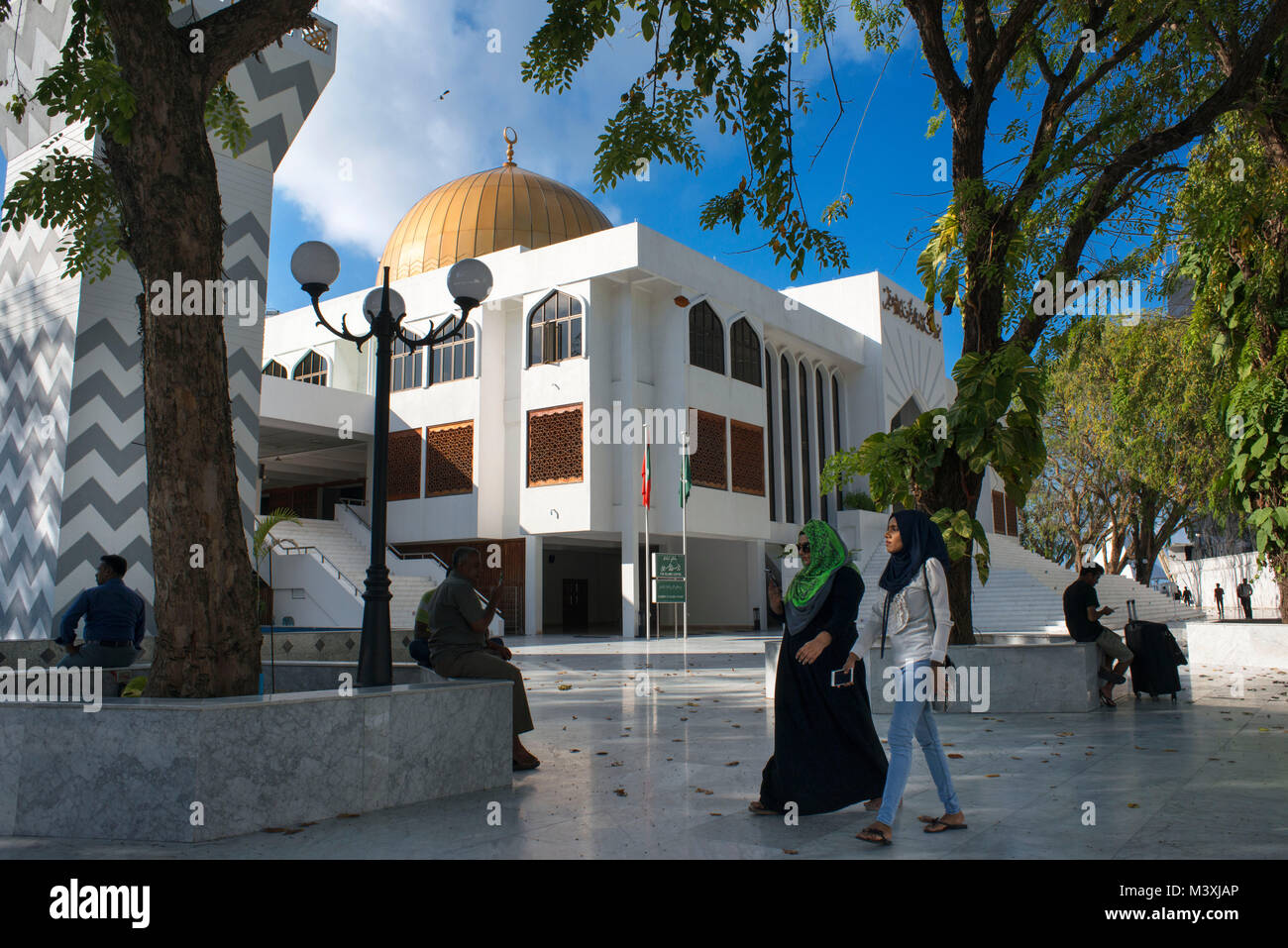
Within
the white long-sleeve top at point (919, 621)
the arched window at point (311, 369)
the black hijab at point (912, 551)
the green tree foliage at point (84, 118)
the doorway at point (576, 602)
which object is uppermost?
the arched window at point (311, 369)

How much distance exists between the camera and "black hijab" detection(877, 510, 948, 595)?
4730 millimetres

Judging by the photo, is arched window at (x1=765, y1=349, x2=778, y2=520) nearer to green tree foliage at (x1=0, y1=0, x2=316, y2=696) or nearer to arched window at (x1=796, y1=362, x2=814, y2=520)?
arched window at (x1=796, y1=362, x2=814, y2=520)

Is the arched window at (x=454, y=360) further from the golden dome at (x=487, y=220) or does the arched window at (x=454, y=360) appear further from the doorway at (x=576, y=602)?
the doorway at (x=576, y=602)

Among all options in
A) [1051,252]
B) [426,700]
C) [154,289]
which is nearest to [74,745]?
[426,700]

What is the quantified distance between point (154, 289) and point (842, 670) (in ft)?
13.9

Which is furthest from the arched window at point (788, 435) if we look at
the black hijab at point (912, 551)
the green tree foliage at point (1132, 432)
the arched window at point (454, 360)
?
the black hijab at point (912, 551)

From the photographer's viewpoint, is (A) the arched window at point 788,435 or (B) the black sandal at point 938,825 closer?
(B) the black sandal at point 938,825

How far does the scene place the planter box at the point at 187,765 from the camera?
4.43 m

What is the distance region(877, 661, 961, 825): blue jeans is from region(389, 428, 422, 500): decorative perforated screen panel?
2592 cm

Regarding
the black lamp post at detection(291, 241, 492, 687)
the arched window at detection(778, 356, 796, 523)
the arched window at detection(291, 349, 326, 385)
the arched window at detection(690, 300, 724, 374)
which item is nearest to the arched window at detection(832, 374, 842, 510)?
the arched window at detection(778, 356, 796, 523)

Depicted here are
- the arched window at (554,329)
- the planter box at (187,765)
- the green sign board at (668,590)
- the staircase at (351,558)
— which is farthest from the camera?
the arched window at (554,329)

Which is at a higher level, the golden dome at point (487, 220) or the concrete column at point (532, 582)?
the golden dome at point (487, 220)

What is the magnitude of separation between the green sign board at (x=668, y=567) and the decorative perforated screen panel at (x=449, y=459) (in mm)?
10711
